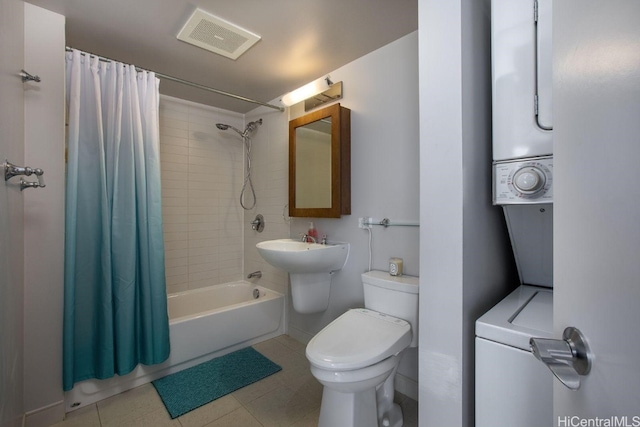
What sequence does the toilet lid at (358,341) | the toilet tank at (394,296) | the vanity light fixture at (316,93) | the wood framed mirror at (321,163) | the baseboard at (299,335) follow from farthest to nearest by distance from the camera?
1. the baseboard at (299,335)
2. the vanity light fixture at (316,93)
3. the wood framed mirror at (321,163)
4. the toilet tank at (394,296)
5. the toilet lid at (358,341)

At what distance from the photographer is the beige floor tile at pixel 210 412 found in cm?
144

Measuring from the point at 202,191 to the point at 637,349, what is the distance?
2.96 meters

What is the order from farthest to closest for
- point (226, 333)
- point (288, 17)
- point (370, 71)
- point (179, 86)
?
1. point (179, 86)
2. point (226, 333)
3. point (370, 71)
4. point (288, 17)

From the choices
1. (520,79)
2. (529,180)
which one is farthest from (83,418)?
(520,79)

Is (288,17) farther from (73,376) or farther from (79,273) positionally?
(73,376)

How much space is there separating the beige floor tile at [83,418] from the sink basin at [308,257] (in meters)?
1.27

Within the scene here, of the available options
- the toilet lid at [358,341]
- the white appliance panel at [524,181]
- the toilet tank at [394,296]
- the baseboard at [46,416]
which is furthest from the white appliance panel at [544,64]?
the baseboard at [46,416]

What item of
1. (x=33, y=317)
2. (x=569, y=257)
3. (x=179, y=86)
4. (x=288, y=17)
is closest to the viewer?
(x=569, y=257)

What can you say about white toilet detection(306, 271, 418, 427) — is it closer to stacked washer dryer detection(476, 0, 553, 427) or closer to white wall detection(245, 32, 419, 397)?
white wall detection(245, 32, 419, 397)

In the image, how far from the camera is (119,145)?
66.1 inches

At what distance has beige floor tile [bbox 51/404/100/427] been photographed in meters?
1.44

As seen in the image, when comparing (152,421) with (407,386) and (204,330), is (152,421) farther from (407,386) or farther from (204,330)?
(407,386)

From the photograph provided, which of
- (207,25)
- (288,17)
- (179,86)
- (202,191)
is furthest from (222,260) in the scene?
(288,17)

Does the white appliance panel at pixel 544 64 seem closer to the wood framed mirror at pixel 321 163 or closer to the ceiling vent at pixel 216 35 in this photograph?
the wood framed mirror at pixel 321 163
